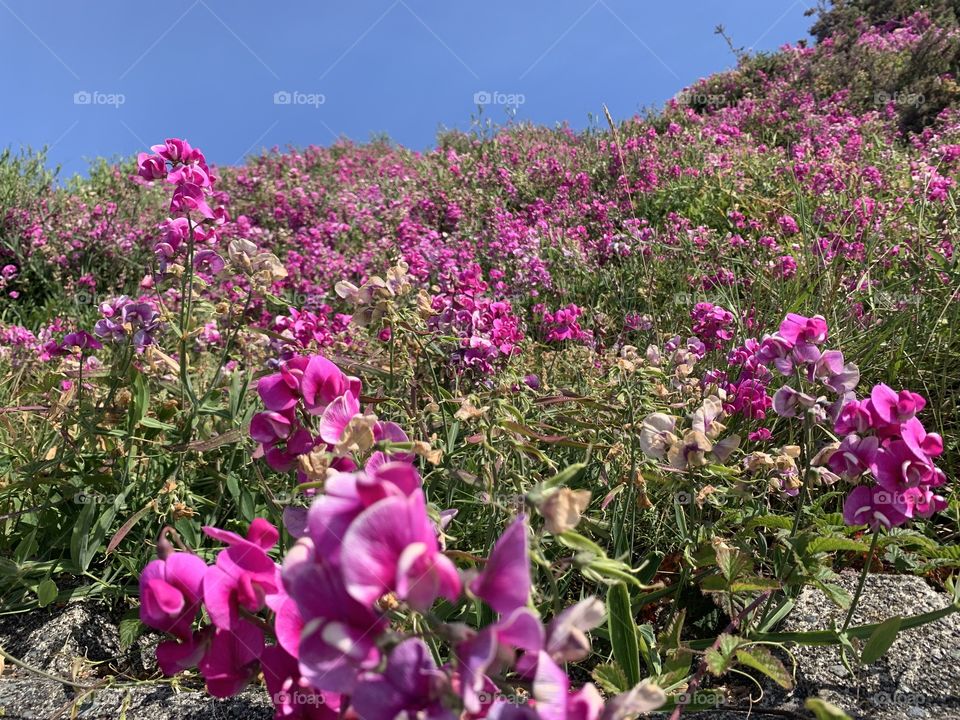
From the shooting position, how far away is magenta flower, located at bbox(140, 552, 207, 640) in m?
0.76

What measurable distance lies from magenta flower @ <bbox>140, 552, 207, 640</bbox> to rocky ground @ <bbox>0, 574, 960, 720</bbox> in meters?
0.65

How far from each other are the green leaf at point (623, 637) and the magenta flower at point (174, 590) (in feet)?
2.53

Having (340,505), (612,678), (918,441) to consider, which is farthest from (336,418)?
(918,441)

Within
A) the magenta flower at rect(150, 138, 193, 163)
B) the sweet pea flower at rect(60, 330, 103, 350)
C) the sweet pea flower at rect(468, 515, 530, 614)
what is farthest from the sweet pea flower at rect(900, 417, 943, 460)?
the sweet pea flower at rect(60, 330, 103, 350)

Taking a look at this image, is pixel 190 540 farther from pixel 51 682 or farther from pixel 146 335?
pixel 146 335

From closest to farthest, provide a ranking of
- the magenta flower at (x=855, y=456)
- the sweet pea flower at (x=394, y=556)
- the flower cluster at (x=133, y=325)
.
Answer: the sweet pea flower at (x=394, y=556) < the magenta flower at (x=855, y=456) < the flower cluster at (x=133, y=325)

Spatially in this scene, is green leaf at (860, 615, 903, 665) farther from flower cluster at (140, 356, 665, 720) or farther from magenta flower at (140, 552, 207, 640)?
magenta flower at (140, 552, 207, 640)

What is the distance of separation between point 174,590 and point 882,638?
3.91ft

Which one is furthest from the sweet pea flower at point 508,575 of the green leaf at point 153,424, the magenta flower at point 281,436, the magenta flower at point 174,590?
the green leaf at point 153,424

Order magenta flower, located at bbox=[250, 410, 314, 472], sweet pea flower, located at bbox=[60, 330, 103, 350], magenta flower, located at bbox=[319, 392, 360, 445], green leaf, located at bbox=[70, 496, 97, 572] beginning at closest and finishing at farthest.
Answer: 1. magenta flower, located at bbox=[319, 392, 360, 445]
2. magenta flower, located at bbox=[250, 410, 314, 472]
3. green leaf, located at bbox=[70, 496, 97, 572]
4. sweet pea flower, located at bbox=[60, 330, 103, 350]

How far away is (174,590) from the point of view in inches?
30.5

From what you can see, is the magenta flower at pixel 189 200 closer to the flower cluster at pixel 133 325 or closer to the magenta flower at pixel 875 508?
the flower cluster at pixel 133 325

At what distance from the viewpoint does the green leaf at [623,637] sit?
4.10ft

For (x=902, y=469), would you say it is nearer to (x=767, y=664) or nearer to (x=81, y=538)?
A: (x=767, y=664)
